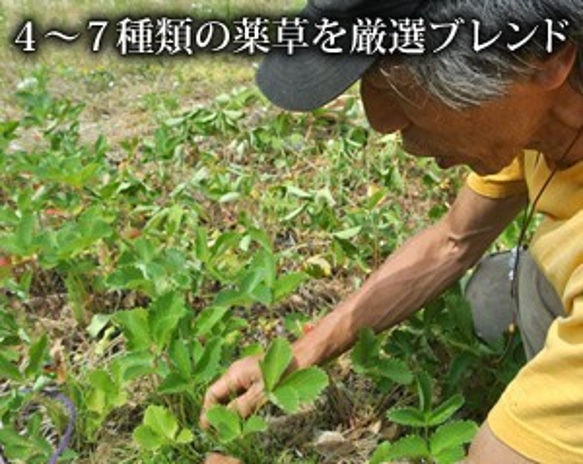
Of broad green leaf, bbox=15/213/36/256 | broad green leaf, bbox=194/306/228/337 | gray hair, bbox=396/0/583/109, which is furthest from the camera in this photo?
broad green leaf, bbox=15/213/36/256

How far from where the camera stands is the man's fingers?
185cm

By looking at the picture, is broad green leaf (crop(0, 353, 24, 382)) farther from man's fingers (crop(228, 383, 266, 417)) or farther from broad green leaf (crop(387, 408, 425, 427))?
broad green leaf (crop(387, 408, 425, 427))

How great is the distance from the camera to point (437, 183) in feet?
9.00

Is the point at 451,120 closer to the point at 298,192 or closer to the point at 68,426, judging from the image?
the point at 68,426

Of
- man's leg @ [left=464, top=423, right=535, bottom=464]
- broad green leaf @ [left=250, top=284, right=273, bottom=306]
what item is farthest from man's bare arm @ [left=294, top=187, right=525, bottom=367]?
man's leg @ [left=464, top=423, right=535, bottom=464]

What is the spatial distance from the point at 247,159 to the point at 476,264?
1055 millimetres

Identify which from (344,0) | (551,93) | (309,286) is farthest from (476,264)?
(344,0)

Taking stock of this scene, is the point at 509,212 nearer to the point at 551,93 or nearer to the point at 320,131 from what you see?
the point at 551,93

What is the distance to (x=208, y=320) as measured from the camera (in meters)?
1.95

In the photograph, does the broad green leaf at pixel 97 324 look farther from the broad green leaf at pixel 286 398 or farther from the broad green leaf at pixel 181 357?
the broad green leaf at pixel 286 398

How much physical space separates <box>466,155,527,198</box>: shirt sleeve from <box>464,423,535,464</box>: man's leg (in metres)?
0.59

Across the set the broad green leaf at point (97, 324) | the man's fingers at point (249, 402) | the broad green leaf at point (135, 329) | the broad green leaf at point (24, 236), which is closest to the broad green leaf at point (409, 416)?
the man's fingers at point (249, 402)

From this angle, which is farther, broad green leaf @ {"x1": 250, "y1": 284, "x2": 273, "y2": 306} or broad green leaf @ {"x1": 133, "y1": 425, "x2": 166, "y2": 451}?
broad green leaf @ {"x1": 250, "y1": 284, "x2": 273, "y2": 306}

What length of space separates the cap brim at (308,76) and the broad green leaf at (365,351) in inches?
22.8
